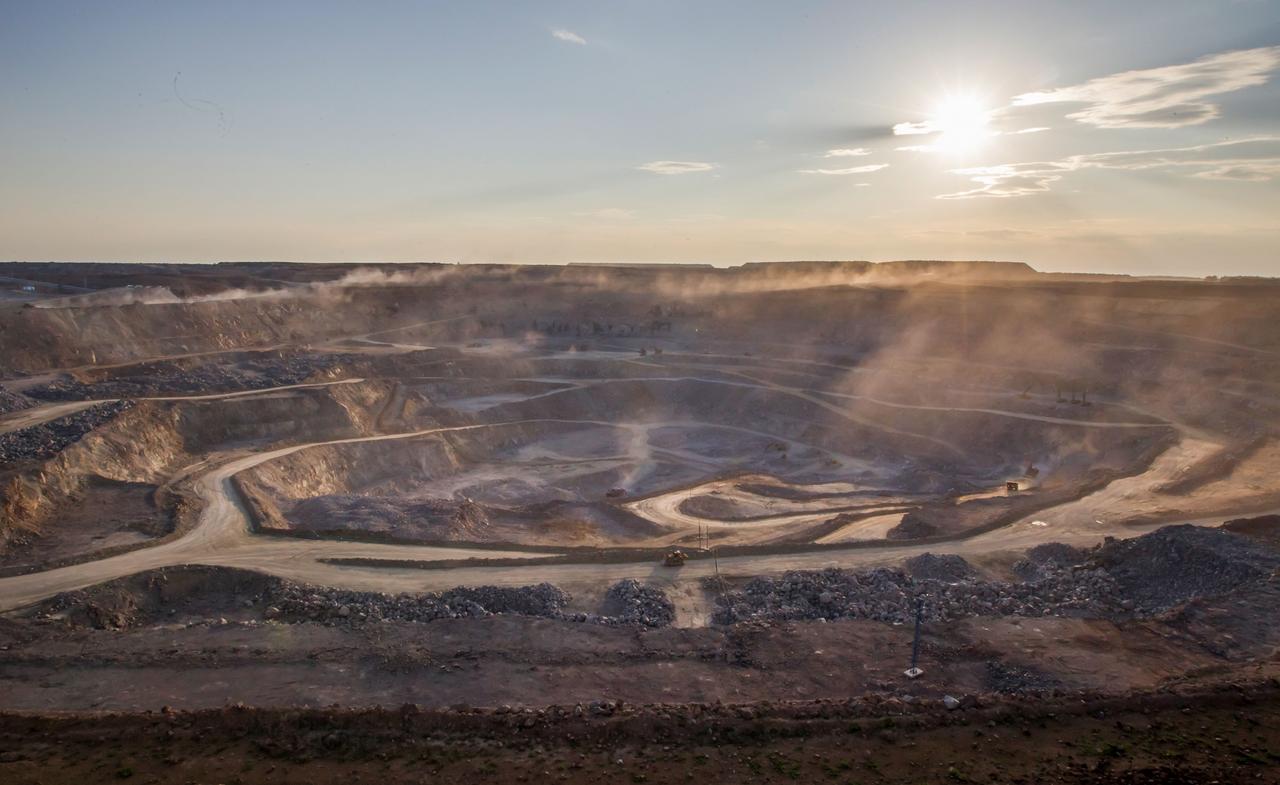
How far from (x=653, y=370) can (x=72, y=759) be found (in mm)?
62218

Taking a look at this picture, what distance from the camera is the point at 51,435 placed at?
3878 centimetres

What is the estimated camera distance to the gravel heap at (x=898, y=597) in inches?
974

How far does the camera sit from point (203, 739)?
659 inches

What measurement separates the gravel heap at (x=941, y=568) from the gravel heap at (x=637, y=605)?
9003mm

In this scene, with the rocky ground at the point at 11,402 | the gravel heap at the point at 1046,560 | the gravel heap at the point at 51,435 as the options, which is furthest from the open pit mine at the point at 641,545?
the rocky ground at the point at 11,402

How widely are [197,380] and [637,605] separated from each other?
141ft

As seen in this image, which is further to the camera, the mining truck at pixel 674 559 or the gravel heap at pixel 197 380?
the gravel heap at pixel 197 380

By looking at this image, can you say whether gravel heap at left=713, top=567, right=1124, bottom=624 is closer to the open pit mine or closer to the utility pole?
the open pit mine

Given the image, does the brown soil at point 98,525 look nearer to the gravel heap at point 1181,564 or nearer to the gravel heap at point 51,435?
the gravel heap at point 51,435

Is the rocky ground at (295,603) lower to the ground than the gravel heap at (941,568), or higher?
lower

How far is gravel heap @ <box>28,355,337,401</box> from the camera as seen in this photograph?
49.8 m

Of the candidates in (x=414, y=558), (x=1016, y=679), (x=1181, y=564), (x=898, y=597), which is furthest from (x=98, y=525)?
(x=1181, y=564)

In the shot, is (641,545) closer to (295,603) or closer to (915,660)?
(295,603)

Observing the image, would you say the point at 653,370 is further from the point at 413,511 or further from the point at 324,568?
the point at 324,568
